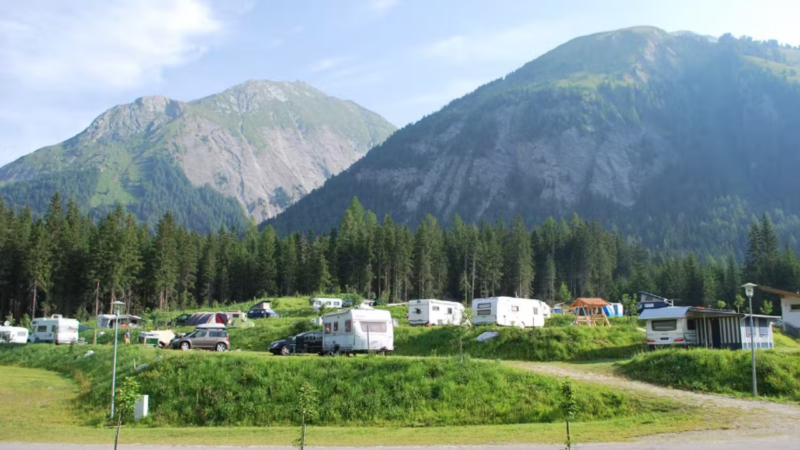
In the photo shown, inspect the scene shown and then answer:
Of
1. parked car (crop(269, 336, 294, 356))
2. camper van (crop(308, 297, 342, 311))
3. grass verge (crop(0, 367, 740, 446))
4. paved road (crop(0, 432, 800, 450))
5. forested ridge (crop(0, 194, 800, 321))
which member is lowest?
grass verge (crop(0, 367, 740, 446))

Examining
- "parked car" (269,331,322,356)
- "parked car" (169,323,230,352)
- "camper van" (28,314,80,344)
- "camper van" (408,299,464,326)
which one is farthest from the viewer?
"camper van" (408,299,464,326)

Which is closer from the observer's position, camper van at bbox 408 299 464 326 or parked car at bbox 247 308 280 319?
camper van at bbox 408 299 464 326

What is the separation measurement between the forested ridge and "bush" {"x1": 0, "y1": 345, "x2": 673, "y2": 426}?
50628 millimetres

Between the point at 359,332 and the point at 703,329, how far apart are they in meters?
20.3

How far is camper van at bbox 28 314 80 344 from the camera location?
49531 millimetres

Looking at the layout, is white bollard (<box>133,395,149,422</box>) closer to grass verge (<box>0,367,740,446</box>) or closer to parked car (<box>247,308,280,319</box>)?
grass verge (<box>0,367,740,446</box>)

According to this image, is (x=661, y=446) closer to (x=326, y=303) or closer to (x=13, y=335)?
(x=13, y=335)

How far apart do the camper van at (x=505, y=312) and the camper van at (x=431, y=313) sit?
13.5 ft

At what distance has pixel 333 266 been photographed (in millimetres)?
97688

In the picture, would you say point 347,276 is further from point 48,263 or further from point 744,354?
point 744,354

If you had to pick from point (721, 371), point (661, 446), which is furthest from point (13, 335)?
point (721, 371)

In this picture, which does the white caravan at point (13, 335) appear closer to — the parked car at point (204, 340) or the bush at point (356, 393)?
the parked car at point (204, 340)

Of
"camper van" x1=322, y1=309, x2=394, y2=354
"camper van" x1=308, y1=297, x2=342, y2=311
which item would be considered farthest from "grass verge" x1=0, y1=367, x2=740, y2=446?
"camper van" x1=308, y1=297, x2=342, y2=311

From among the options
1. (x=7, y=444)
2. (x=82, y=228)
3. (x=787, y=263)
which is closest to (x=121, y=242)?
(x=82, y=228)
